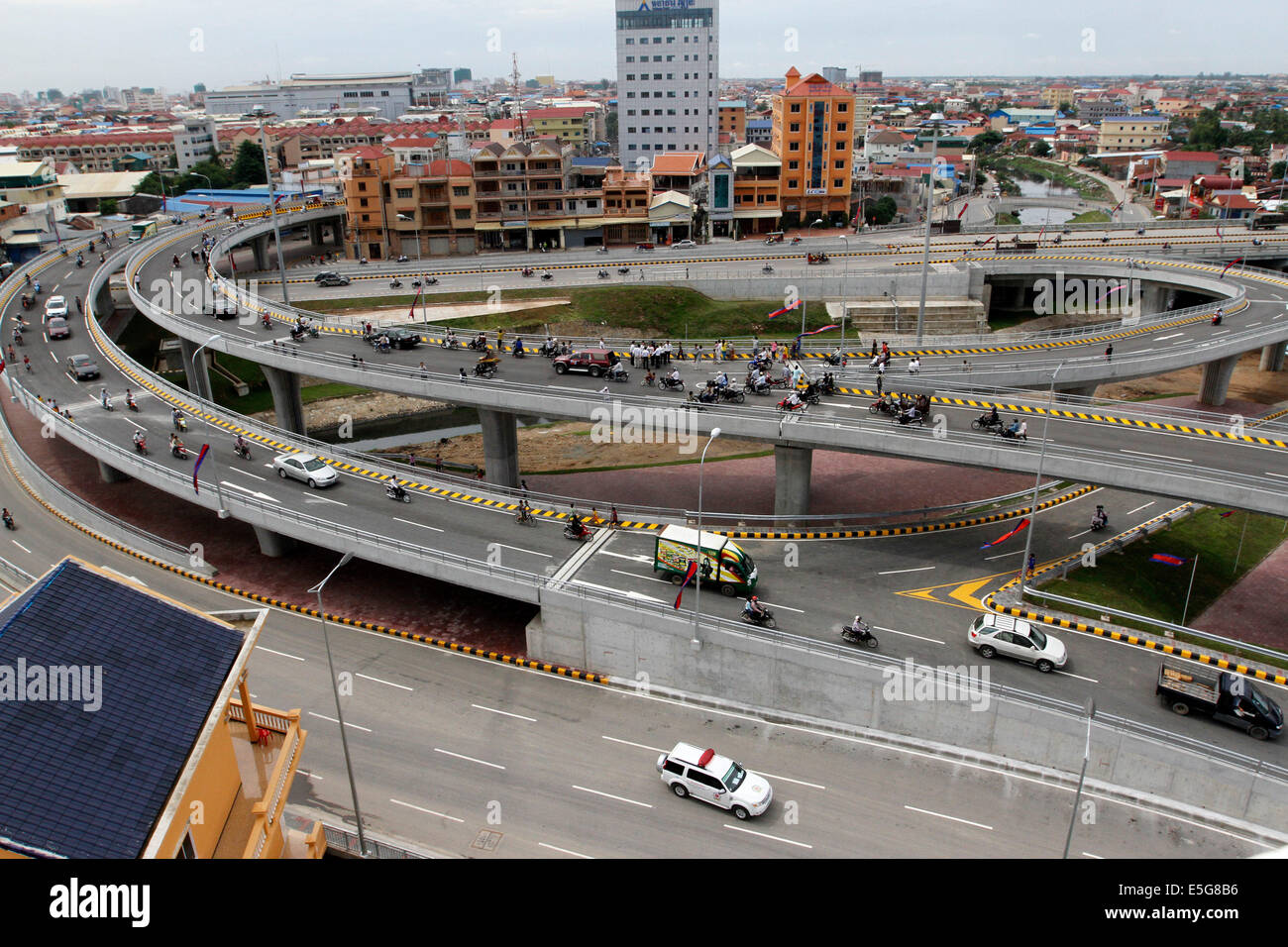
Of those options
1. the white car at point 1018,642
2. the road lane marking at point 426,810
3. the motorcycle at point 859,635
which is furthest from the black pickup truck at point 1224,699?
the road lane marking at point 426,810

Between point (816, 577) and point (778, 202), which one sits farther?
point (778, 202)

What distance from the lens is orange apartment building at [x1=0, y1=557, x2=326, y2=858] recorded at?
568 inches

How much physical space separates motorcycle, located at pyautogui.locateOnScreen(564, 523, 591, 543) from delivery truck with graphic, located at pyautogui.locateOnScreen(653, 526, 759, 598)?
4663mm

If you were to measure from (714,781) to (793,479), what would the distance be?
711 inches

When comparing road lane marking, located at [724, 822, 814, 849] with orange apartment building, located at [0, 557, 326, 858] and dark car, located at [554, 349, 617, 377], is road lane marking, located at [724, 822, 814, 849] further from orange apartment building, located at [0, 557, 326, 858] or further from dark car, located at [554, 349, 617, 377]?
Result: dark car, located at [554, 349, 617, 377]

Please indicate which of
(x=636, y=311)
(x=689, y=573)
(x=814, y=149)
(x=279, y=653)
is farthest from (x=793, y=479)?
(x=814, y=149)

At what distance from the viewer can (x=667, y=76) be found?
148500mm

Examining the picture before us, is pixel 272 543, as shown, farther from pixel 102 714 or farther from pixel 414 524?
pixel 102 714

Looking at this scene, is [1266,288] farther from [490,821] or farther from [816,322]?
[490,821]

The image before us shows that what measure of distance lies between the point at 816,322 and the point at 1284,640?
176 feet

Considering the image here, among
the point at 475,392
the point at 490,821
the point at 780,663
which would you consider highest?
the point at 475,392

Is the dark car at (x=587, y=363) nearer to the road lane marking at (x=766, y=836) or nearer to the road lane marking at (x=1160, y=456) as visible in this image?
the road lane marking at (x=1160, y=456)

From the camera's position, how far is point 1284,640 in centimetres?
3444
